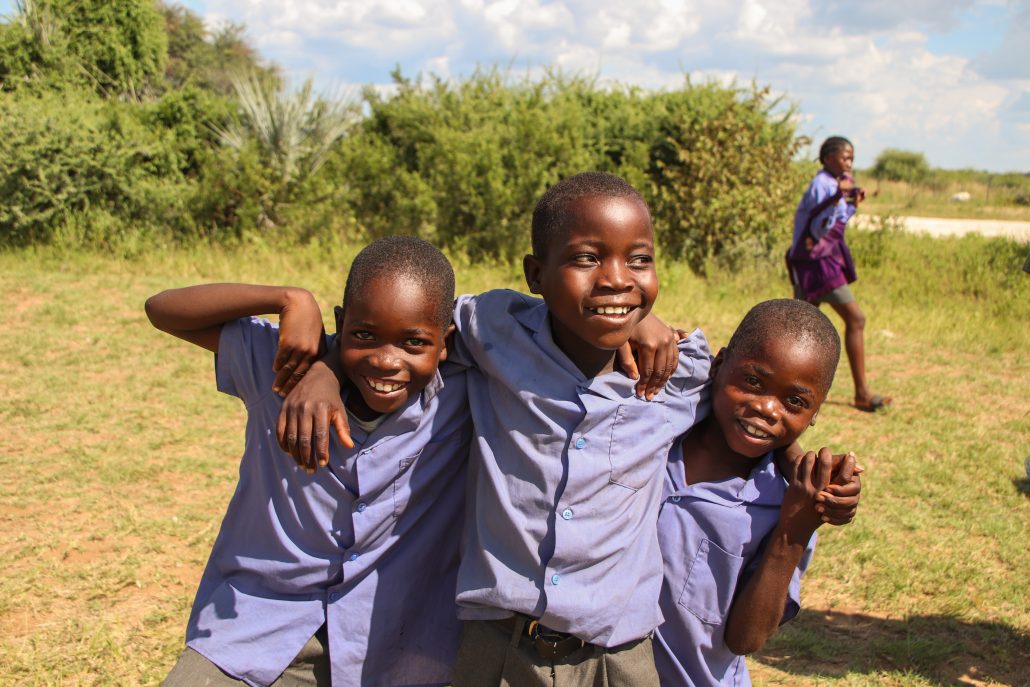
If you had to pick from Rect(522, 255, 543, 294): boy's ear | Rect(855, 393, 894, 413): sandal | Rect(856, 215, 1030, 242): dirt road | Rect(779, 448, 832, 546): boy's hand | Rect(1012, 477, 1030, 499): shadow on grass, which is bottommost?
Rect(1012, 477, 1030, 499): shadow on grass

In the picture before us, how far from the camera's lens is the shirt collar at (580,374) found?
6.01ft

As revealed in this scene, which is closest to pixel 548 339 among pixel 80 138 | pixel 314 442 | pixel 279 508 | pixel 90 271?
pixel 314 442

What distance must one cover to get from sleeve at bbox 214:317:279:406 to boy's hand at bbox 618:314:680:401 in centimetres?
80

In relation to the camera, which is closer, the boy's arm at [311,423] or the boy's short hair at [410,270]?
the boy's arm at [311,423]

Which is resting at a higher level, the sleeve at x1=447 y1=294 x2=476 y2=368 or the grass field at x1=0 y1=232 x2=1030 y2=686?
the sleeve at x1=447 y1=294 x2=476 y2=368

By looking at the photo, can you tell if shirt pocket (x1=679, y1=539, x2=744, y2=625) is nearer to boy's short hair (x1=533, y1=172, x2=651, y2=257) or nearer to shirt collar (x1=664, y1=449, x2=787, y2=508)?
shirt collar (x1=664, y1=449, x2=787, y2=508)

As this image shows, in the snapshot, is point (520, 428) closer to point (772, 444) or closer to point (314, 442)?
point (314, 442)

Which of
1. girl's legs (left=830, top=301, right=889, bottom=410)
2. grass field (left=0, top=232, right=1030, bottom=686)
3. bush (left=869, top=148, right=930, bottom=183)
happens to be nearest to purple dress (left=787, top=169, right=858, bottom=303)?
girl's legs (left=830, top=301, right=889, bottom=410)

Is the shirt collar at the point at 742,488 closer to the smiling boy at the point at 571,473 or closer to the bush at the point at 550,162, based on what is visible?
the smiling boy at the point at 571,473

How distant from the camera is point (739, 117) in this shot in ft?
34.1

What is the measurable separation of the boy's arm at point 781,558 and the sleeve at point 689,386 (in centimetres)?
25

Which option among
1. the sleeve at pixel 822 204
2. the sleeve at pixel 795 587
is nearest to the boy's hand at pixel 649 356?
the sleeve at pixel 795 587

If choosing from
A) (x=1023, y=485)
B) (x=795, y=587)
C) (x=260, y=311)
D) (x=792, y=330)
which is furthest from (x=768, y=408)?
(x=1023, y=485)

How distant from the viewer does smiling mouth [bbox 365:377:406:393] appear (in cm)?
185
